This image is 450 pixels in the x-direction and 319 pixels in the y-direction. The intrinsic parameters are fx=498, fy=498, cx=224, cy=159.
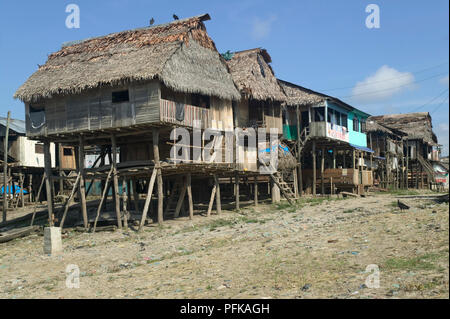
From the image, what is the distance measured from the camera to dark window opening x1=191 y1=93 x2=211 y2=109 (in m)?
22.1

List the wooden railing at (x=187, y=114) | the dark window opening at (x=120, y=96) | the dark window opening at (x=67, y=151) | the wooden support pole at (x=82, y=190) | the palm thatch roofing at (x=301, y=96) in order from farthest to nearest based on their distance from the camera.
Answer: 1. the dark window opening at (x=67, y=151)
2. the palm thatch roofing at (x=301, y=96)
3. the wooden support pole at (x=82, y=190)
4. the dark window opening at (x=120, y=96)
5. the wooden railing at (x=187, y=114)

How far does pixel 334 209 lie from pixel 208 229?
5290mm

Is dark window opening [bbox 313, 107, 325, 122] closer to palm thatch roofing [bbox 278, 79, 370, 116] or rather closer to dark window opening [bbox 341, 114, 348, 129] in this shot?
palm thatch roofing [bbox 278, 79, 370, 116]

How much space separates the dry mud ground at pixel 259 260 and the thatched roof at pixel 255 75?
7705mm

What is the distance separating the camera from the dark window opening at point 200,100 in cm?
2209

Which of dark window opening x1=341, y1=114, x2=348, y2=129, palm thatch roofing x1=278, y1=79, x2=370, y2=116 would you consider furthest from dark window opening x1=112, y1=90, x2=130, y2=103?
dark window opening x1=341, y1=114, x2=348, y2=129

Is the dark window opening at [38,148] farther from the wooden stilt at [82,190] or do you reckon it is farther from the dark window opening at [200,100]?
the dark window opening at [200,100]

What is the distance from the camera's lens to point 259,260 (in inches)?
464

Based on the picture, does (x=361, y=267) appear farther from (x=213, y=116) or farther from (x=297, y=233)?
(x=213, y=116)

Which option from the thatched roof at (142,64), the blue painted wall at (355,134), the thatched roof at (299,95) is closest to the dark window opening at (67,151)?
the thatched roof at (142,64)

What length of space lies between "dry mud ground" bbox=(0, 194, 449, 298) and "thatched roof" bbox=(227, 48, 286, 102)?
7.70 meters

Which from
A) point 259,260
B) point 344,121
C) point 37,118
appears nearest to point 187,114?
point 37,118

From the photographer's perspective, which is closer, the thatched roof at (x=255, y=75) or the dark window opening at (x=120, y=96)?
the dark window opening at (x=120, y=96)
